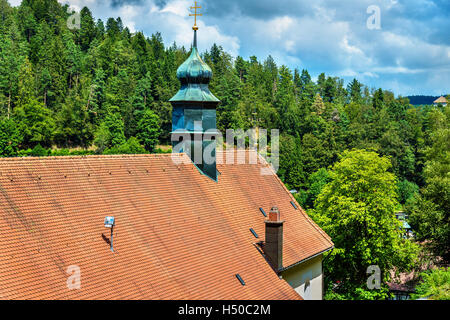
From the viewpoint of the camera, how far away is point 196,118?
1831 centimetres

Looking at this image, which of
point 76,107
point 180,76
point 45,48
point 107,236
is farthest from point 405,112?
point 107,236

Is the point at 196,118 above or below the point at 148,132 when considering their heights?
above

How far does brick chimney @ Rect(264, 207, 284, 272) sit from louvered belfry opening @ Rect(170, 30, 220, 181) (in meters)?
3.14

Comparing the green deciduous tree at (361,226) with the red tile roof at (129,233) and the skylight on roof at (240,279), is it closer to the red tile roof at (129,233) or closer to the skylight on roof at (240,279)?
the red tile roof at (129,233)

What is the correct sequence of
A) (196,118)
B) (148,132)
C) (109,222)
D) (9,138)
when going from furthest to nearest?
1. (148,132)
2. (9,138)
3. (196,118)
4. (109,222)

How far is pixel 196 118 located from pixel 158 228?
6157 mm

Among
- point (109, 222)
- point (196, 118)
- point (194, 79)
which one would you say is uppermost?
point (194, 79)

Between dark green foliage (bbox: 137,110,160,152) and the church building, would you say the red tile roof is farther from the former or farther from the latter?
dark green foliage (bbox: 137,110,160,152)

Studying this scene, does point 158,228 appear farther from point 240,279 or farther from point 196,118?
point 196,118

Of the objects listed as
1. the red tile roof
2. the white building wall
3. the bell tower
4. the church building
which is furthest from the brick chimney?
the bell tower

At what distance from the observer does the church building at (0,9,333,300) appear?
1053 cm

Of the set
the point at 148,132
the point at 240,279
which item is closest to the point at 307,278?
the point at 240,279

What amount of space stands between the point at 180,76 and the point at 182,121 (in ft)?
6.52

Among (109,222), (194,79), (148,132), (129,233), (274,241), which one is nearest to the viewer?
(109,222)
